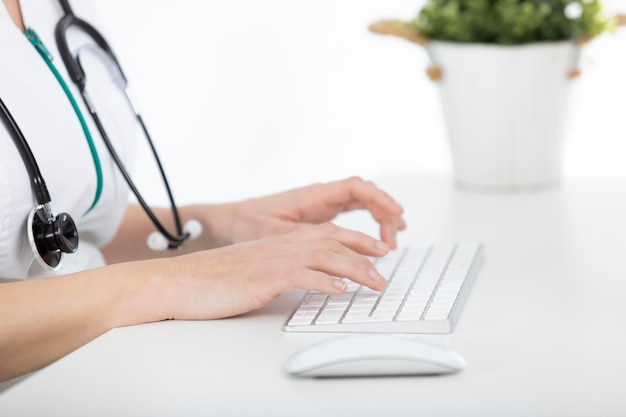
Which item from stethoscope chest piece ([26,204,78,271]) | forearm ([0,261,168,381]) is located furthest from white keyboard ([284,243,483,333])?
stethoscope chest piece ([26,204,78,271])

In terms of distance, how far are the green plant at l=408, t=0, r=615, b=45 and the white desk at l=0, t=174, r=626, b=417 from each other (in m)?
0.50

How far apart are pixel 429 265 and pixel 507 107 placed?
0.56 m

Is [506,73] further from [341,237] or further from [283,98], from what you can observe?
[283,98]

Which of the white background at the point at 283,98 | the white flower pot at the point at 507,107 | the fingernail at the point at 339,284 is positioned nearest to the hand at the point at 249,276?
the fingernail at the point at 339,284

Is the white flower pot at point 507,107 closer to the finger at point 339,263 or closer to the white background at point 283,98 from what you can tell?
the finger at point 339,263

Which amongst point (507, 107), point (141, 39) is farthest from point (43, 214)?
point (141, 39)

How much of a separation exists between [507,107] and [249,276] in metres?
0.79

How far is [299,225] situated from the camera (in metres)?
1.26

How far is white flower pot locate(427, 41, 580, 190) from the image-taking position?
5.19 feet

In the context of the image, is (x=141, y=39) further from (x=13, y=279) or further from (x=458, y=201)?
(x=13, y=279)

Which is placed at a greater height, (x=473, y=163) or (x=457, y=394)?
(x=473, y=163)

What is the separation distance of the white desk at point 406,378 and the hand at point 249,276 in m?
0.02

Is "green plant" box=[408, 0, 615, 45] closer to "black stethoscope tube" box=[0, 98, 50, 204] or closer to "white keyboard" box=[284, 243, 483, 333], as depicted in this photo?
"white keyboard" box=[284, 243, 483, 333]

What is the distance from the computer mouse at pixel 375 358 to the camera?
792mm
